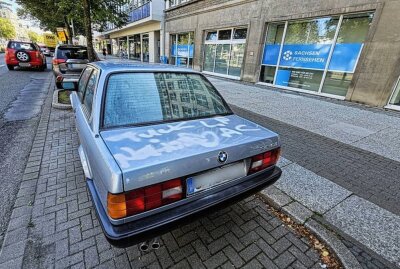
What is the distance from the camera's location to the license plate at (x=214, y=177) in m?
1.66

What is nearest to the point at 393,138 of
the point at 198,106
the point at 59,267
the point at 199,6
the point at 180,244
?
the point at 198,106

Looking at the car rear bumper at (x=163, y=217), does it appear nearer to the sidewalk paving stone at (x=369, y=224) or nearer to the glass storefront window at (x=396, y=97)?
the sidewalk paving stone at (x=369, y=224)

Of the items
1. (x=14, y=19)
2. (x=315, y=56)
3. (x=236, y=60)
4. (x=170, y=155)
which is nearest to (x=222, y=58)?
(x=236, y=60)

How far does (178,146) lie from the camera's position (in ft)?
5.49

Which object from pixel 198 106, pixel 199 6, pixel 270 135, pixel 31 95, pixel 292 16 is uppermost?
pixel 199 6

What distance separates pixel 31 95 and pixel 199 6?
37.6 ft

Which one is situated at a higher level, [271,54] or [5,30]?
[5,30]

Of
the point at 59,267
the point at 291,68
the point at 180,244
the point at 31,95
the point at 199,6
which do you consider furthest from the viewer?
the point at 199,6

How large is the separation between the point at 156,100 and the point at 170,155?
0.89 meters

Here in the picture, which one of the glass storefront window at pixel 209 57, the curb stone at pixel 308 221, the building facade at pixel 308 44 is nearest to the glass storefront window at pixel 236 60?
the building facade at pixel 308 44

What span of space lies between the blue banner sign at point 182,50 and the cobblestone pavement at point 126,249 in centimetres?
1516

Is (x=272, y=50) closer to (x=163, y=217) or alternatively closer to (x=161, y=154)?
(x=161, y=154)

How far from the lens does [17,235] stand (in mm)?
2066

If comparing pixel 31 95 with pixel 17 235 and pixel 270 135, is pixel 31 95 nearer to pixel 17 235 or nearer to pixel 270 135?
pixel 17 235
